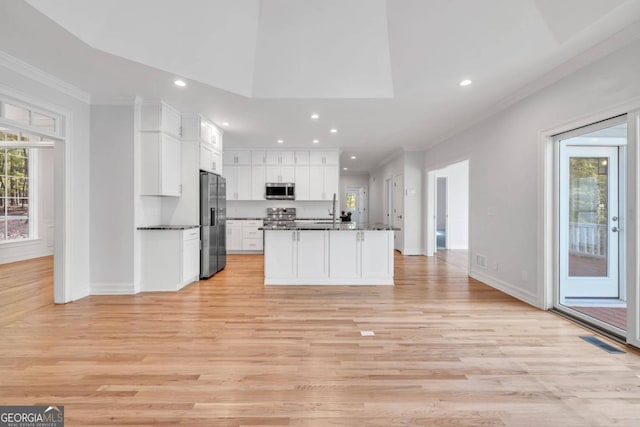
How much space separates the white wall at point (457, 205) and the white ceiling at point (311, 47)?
14.8ft

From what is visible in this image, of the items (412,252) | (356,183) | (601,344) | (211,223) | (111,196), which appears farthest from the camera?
(356,183)

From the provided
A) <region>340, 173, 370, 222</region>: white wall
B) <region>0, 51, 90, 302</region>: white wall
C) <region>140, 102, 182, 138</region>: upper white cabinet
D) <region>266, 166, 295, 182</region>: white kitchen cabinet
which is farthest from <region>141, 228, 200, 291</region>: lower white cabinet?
<region>340, 173, 370, 222</region>: white wall

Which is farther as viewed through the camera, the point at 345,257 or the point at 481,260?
the point at 481,260

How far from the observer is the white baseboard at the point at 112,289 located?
4.04m

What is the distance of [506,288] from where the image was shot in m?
4.16

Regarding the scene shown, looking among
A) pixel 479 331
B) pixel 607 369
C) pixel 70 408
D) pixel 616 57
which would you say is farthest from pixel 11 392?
pixel 616 57

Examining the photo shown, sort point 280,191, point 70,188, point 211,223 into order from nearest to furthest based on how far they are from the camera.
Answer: point 70,188 < point 211,223 < point 280,191

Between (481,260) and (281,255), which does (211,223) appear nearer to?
(281,255)

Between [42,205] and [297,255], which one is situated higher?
[42,205]

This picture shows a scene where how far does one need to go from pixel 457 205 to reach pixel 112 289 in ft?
27.3

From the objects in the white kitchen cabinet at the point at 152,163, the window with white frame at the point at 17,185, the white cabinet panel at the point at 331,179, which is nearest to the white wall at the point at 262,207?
the white cabinet panel at the point at 331,179

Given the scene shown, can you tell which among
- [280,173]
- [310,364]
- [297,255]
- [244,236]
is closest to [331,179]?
[280,173]

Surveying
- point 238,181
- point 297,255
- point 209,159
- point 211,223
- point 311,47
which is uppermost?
point 311,47

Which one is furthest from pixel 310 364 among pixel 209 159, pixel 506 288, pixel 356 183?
pixel 356 183
